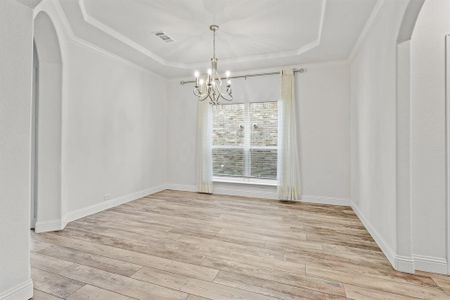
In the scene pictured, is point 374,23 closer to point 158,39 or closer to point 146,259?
point 158,39

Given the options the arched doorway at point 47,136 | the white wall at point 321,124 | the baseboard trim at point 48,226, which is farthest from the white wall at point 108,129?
the white wall at point 321,124

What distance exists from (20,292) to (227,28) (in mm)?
3602

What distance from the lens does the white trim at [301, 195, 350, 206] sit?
434 centimetres

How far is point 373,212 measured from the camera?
2.88 metres

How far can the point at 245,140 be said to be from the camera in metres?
5.06

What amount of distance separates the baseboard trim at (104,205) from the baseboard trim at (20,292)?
1675 millimetres

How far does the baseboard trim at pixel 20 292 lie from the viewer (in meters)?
1.57

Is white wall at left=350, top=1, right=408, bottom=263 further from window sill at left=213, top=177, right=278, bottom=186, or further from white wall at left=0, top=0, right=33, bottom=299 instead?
white wall at left=0, top=0, right=33, bottom=299

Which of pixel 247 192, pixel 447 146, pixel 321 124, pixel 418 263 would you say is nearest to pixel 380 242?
pixel 418 263

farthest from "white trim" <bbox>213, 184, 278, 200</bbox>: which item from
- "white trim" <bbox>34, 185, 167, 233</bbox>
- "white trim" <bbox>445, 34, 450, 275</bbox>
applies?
"white trim" <bbox>445, 34, 450, 275</bbox>

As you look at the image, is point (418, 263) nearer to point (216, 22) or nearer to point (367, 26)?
point (367, 26)

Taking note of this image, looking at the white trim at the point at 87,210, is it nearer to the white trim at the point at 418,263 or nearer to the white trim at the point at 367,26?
the white trim at the point at 418,263

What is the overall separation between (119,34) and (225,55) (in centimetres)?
183

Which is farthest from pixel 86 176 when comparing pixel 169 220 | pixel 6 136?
pixel 6 136
